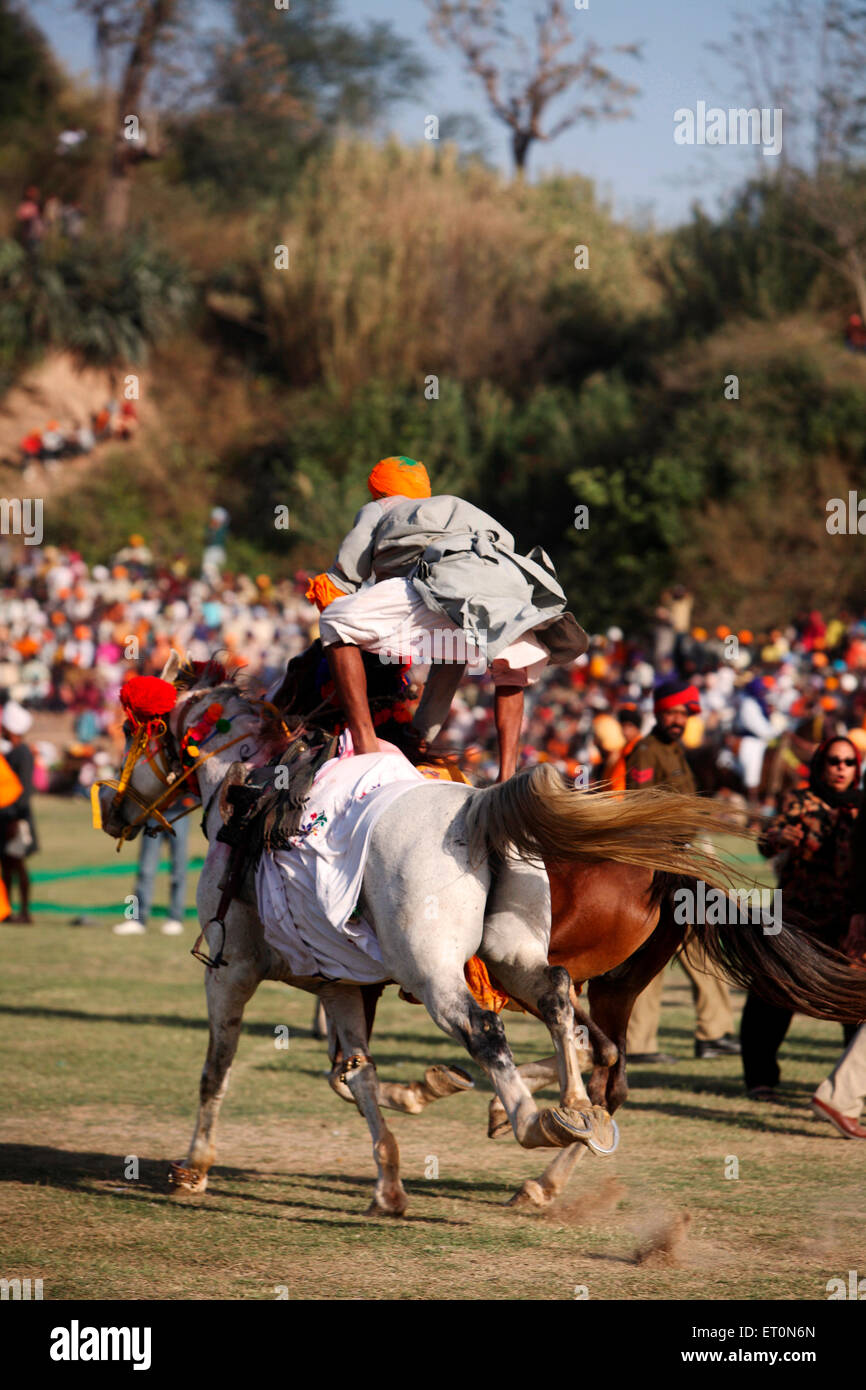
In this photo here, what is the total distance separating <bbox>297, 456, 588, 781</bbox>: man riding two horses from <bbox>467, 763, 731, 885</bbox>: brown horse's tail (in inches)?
26.0

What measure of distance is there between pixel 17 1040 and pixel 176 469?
30710 mm

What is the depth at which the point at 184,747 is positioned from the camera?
6312 millimetres

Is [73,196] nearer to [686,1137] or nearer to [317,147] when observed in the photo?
[317,147]

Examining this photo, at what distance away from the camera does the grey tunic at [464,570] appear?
525cm

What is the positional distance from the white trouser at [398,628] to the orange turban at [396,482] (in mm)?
613

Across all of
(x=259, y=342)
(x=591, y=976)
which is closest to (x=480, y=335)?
(x=259, y=342)

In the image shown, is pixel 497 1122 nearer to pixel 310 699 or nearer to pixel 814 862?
pixel 310 699

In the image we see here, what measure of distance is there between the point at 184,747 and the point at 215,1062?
1308 millimetres

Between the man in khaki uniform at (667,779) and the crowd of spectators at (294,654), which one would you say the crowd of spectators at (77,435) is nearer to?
the crowd of spectators at (294,654)

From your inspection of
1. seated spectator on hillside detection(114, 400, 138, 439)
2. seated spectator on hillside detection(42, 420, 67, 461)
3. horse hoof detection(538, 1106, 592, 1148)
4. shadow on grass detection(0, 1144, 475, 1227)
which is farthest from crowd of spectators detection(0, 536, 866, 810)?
horse hoof detection(538, 1106, 592, 1148)

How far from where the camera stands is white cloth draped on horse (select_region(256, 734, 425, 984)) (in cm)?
509

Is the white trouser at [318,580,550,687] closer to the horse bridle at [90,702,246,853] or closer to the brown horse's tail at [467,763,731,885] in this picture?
the brown horse's tail at [467,763,731,885]

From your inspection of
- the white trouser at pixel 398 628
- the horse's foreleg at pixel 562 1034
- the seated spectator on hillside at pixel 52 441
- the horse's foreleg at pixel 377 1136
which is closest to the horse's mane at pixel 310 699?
the white trouser at pixel 398 628

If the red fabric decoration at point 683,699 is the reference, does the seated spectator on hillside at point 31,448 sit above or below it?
above
